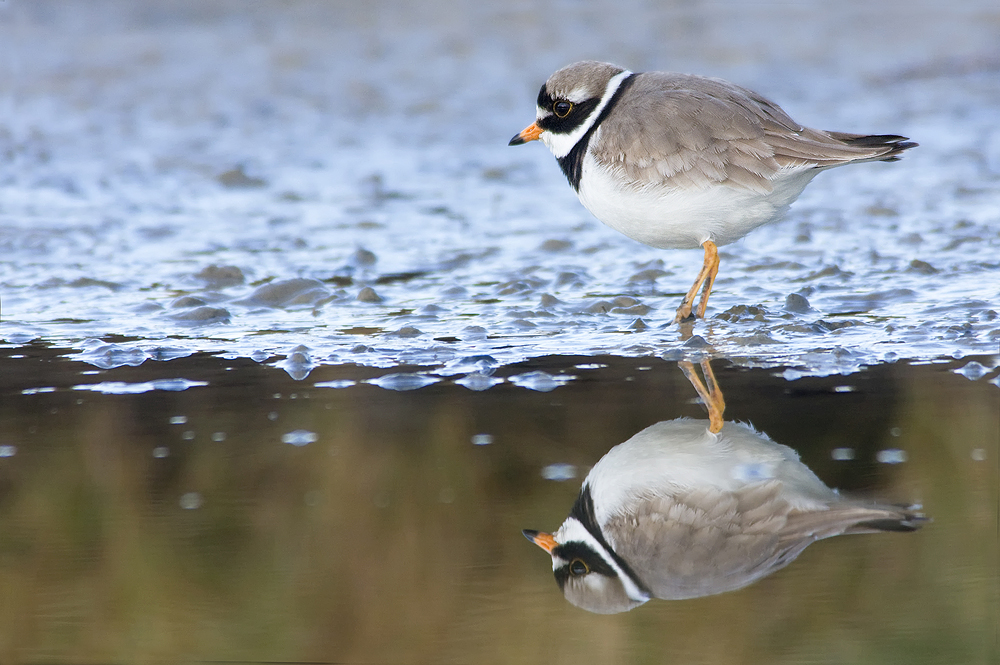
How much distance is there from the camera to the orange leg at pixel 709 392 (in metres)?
3.48

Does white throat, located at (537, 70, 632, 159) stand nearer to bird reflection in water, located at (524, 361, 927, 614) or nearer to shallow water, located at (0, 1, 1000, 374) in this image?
shallow water, located at (0, 1, 1000, 374)

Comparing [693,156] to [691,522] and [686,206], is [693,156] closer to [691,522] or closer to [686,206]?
[686,206]

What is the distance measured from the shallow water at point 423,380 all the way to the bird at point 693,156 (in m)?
0.46

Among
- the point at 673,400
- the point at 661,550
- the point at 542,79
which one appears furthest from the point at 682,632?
the point at 542,79

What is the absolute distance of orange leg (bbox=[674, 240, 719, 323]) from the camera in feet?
15.7

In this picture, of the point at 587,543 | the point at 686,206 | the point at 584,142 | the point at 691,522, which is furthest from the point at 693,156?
the point at 587,543

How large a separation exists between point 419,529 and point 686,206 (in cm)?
218

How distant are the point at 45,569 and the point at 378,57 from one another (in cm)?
1046

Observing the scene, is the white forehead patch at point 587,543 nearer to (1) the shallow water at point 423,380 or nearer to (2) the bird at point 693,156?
(1) the shallow water at point 423,380

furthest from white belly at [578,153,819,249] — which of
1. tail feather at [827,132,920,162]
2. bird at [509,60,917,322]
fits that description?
tail feather at [827,132,920,162]

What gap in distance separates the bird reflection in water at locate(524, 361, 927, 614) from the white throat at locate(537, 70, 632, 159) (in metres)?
2.02

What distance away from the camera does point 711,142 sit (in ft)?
14.8

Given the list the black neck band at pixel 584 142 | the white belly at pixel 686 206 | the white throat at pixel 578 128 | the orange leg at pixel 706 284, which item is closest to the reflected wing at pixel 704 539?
the white belly at pixel 686 206

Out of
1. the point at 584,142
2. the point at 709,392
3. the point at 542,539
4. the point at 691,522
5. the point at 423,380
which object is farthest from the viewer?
the point at 584,142
